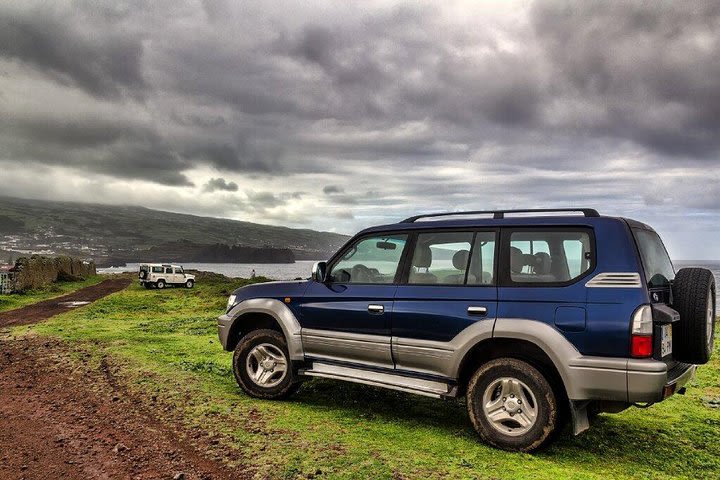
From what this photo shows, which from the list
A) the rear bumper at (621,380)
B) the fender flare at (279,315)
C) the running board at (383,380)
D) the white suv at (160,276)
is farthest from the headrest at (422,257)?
the white suv at (160,276)

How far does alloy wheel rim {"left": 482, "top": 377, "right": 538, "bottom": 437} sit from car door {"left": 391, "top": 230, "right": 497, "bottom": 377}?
1.62 feet

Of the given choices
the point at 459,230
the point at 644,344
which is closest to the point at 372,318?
the point at 459,230

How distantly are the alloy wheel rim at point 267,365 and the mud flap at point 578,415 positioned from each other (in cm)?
365

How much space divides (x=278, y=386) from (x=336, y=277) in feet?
5.51

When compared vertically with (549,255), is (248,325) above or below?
below

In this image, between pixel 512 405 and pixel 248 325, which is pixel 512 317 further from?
pixel 248 325

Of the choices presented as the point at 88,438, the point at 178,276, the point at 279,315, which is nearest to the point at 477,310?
the point at 279,315

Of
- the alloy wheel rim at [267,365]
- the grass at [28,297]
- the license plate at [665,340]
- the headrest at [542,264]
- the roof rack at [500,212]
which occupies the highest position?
the roof rack at [500,212]

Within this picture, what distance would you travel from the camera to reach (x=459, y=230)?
599 centimetres

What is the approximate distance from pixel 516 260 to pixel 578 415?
1567 millimetres

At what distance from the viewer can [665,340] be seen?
483cm

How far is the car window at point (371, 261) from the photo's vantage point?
6.39 meters

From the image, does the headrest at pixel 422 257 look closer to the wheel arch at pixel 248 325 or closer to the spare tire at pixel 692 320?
the wheel arch at pixel 248 325

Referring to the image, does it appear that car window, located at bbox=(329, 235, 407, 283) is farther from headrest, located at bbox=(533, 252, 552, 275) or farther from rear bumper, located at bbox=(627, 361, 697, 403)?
rear bumper, located at bbox=(627, 361, 697, 403)
